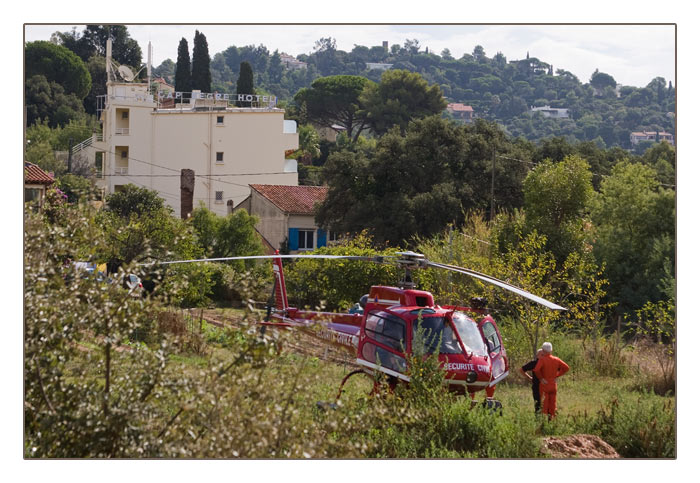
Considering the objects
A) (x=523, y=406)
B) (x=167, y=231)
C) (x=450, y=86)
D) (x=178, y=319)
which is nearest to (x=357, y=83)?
(x=450, y=86)

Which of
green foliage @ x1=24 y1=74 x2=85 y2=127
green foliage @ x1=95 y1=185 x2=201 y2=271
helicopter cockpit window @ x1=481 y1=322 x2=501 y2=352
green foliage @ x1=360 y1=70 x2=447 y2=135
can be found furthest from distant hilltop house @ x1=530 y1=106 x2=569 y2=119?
helicopter cockpit window @ x1=481 y1=322 x2=501 y2=352

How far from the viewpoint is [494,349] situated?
38.2ft

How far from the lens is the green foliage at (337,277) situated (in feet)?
81.9

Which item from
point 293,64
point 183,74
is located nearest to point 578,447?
point 183,74

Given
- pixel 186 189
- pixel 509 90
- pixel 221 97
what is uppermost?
pixel 509 90

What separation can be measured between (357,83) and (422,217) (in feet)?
96.7

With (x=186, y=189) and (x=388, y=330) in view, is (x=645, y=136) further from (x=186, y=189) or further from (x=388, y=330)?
(x=388, y=330)

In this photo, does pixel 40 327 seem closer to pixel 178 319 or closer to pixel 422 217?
pixel 178 319

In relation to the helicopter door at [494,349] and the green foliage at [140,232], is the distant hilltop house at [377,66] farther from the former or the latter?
the helicopter door at [494,349]

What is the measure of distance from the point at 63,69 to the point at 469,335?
33.1m

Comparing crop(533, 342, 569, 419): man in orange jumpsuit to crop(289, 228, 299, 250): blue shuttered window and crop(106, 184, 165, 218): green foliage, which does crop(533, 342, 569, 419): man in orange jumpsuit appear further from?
crop(289, 228, 299, 250): blue shuttered window

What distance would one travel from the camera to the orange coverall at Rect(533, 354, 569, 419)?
446 inches

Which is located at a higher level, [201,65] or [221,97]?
[201,65]

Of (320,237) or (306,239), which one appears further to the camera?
(320,237)
